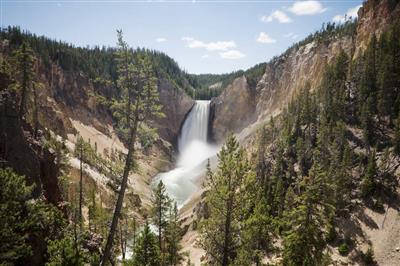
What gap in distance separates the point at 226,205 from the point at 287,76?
90.4 metres

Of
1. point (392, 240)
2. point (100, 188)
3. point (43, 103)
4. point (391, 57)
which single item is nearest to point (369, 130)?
point (391, 57)

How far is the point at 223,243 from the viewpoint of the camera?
1602 centimetres

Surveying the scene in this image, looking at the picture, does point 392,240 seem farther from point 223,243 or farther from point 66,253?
point 66,253

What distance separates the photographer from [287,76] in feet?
322

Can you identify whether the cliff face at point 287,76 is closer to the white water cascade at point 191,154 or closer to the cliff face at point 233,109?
the cliff face at point 233,109

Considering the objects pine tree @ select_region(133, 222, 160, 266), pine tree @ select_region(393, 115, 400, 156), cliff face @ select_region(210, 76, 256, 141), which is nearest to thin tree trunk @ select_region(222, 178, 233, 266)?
pine tree @ select_region(133, 222, 160, 266)

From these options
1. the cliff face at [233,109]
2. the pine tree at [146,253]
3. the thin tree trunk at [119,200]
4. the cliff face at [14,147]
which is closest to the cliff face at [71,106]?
the cliff face at [233,109]

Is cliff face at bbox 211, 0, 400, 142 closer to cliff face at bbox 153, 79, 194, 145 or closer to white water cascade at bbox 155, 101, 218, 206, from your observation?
white water cascade at bbox 155, 101, 218, 206

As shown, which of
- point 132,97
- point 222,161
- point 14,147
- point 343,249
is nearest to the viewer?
point 132,97

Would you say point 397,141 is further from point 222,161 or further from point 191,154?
point 191,154

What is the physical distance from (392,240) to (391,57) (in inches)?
1349

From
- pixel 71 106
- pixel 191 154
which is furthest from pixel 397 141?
pixel 71 106

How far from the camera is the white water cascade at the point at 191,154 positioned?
254 ft

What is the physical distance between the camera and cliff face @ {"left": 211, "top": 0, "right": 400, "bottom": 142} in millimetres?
71950
